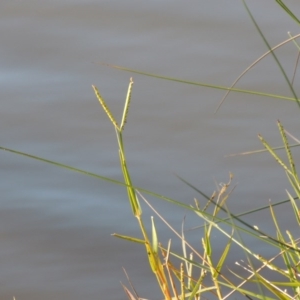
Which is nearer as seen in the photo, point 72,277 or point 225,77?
point 72,277

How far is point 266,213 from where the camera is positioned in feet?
6.38

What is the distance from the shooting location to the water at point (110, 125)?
73.6 inches

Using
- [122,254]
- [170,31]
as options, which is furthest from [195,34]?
[122,254]

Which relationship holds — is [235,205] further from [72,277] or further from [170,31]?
[170,31]

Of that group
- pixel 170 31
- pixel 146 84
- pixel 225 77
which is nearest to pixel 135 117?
pixel 146 84

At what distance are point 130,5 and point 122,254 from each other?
1.21 meters

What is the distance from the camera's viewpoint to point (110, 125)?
7.43 ft

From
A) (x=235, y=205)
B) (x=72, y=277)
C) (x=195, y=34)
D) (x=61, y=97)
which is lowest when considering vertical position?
(x=72, y=277)

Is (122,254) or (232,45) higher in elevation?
(232,45)

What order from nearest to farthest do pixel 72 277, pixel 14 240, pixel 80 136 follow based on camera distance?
pixel 72 277
pixel 14 240
pixel 80 136

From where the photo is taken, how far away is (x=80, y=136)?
222cm

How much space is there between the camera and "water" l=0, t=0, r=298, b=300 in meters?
1.87

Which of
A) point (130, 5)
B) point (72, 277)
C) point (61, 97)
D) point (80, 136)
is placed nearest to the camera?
point (72, 277)

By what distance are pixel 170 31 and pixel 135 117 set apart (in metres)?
0.50
